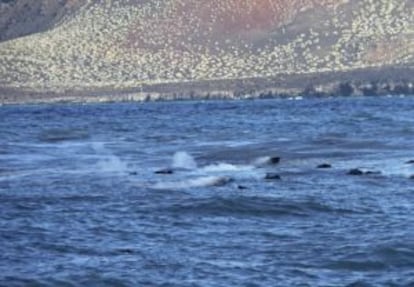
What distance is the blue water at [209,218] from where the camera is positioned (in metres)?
21.4

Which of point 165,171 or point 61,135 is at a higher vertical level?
point 165,171

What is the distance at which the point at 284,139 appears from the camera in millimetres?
69688

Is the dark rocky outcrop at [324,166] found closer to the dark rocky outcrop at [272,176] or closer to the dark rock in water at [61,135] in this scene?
the dark rocky outcrop at [272,176]

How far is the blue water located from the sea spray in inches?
4.0

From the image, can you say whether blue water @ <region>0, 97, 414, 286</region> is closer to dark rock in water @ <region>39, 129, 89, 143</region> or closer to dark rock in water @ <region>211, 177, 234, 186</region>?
dark rock in water @ <region>211, 177, 234, 186</region>

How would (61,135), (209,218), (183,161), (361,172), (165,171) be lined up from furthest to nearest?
(61,135) < (183,161) < (165,171) < (361,172) < (209,218)

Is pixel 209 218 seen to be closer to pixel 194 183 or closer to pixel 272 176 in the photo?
pixel 194 183

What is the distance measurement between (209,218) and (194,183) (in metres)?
9.35

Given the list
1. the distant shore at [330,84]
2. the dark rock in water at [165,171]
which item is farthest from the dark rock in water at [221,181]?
the distant shore at [330,84]

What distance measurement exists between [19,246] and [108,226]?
324 centimetres

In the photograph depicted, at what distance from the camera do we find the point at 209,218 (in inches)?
1148

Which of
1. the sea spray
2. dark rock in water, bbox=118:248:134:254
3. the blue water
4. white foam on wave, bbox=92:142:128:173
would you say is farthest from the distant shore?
dark rock in water, bbox=118:248:134:254

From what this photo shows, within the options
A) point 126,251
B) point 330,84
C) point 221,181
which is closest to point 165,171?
point 221,181

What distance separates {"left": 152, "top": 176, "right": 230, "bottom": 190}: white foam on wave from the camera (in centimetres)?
3747
